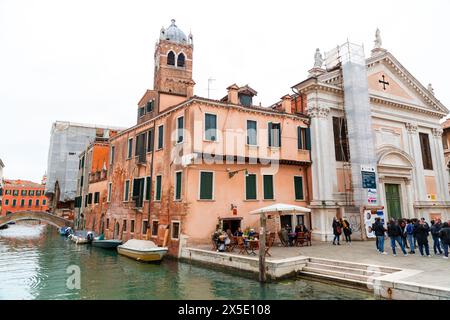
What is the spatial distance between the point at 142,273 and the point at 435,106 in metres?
22.3

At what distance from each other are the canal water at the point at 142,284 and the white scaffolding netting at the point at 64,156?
2740cm

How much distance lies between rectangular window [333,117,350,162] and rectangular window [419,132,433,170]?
286 inches

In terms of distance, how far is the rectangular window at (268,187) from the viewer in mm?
16297

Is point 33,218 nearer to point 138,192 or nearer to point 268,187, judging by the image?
point 138,192

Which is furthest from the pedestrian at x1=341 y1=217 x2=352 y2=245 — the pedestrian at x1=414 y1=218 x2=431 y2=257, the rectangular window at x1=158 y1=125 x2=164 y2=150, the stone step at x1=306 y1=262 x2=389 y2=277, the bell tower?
the bell tower

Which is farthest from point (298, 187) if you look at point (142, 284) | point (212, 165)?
point (142, 284)

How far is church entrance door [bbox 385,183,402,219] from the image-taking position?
18.8 meters

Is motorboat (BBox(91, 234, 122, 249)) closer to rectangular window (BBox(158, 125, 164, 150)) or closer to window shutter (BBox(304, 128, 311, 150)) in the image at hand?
rectangular window (BBox(158, 125, 164, 150))

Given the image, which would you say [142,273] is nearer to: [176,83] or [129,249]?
[129,249]

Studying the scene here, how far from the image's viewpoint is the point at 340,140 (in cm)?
1786

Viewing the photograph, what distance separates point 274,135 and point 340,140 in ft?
13.3

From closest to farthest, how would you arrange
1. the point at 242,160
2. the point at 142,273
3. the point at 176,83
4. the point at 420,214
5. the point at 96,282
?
the point at 96,282 → the point at 142,273 → the point at 242,160 → the point at 420,214 → the point at 176,83

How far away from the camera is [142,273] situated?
1212 centimetres
